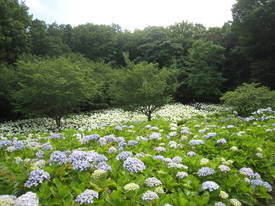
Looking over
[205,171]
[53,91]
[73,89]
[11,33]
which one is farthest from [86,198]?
[11,33]

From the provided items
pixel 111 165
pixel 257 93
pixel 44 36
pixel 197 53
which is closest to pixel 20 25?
pixel 44 36

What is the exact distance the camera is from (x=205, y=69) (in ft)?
66.2

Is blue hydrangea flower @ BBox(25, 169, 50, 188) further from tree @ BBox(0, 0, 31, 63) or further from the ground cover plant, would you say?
tree @ BBox(0, 0, 31, 63)

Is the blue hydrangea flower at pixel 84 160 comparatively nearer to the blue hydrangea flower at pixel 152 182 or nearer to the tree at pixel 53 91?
the blue hydrangea flower at pixel 152 182

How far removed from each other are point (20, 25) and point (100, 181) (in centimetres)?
2009

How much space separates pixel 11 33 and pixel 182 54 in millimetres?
16710

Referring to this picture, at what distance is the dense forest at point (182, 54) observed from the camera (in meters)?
15.2

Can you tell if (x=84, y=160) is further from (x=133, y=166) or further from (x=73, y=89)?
(x=73, y=89)

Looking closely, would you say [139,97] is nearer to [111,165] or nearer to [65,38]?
[111,165]

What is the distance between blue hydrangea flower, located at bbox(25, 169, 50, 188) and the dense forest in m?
9.75

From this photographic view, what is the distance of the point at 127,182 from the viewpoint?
214 cm

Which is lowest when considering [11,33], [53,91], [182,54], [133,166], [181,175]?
[181,175]

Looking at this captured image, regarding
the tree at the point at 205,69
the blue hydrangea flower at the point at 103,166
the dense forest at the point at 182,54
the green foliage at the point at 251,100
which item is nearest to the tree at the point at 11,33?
the dense forest at the point at 182,54

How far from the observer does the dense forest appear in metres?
15.2
